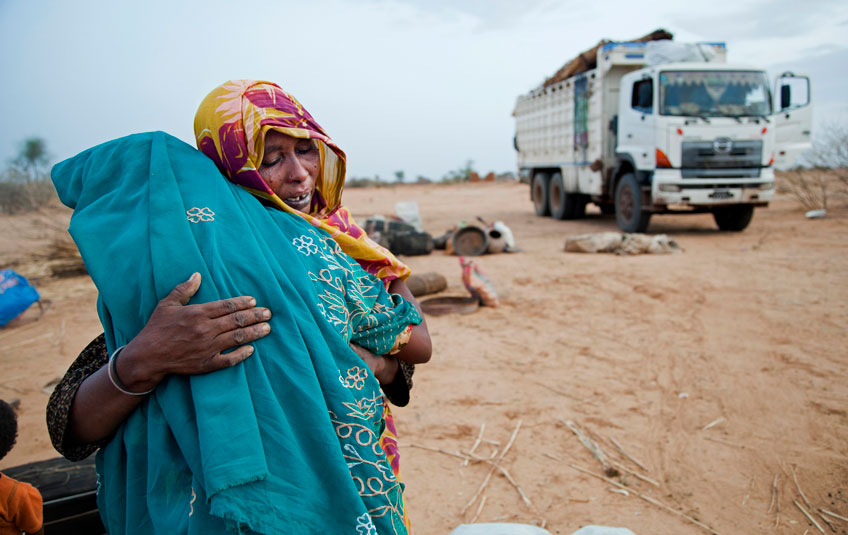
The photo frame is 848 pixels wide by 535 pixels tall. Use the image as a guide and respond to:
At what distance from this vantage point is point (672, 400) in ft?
12.1

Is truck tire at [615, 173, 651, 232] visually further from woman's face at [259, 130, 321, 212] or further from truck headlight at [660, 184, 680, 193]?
woman's face at [259, 130, 321, 212]

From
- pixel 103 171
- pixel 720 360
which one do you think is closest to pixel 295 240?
pixel 103 171

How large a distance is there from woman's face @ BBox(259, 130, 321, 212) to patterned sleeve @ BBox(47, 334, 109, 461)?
502 millimetres

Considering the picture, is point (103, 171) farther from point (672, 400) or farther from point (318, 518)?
point (672, 400)

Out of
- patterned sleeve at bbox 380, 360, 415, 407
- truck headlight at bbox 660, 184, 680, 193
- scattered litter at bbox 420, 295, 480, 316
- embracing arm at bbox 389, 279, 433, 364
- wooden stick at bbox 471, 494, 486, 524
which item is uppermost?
truck headlight at bbox 660, 184, 680, 193

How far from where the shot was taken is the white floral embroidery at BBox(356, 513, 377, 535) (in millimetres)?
1041

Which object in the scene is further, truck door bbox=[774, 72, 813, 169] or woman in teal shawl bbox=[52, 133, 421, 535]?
truck door bbox=[774, 72, 813, 169]

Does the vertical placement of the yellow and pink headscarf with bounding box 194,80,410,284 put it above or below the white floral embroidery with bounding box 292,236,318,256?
above

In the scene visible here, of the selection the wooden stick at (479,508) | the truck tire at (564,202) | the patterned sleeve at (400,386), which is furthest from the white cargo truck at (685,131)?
the patterned sleeve at (400,386)

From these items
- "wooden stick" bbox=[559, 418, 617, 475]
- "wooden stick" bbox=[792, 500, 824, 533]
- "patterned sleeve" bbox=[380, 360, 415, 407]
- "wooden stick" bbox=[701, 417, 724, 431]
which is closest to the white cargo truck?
"wooden stick" bbox=[701, 417, 724, 431]

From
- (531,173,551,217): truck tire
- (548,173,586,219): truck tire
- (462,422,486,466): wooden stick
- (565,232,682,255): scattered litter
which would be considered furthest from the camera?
(531,173,551,217): truck tire

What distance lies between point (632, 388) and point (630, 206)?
7.05 m

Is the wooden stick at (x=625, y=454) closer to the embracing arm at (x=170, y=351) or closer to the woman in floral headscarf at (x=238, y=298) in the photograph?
the woman in floral headscarf at (x=238, y=298)

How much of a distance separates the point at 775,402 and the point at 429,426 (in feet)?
7.35
